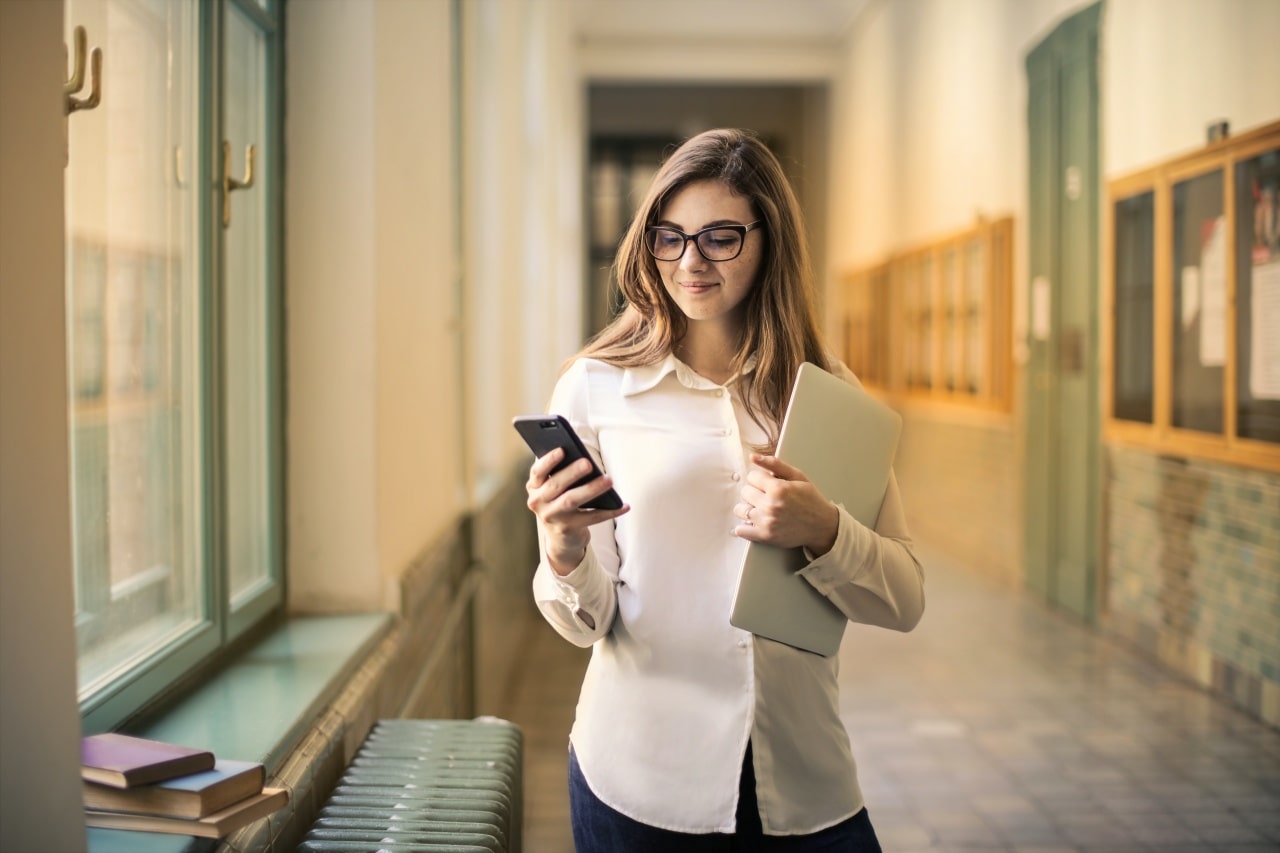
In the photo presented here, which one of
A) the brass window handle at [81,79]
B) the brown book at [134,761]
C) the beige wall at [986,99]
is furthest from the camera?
the beige wall at [986,99]

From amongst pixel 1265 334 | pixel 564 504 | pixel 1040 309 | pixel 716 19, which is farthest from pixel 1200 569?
pixel 716 19

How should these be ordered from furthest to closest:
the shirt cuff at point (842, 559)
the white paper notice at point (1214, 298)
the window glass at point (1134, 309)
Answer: the window glass at point (1134, 309) < the white paper notice at point (1214, 298) < the shirt cuff at point (842, 559)

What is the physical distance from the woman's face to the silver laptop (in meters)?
0.19

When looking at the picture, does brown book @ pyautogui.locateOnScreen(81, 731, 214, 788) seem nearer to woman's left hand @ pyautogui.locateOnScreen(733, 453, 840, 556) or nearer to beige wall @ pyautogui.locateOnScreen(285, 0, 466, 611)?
woman's left hand @ pyautogui.locateOnScreen(733, 453, 840, 556)

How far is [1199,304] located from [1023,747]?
231cm

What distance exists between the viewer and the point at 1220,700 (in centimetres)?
518

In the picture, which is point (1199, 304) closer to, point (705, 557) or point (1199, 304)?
point (1199, 304)

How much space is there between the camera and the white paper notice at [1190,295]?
5.40 meters

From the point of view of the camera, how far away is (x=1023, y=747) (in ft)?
15.1

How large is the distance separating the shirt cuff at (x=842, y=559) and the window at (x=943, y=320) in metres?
7.10

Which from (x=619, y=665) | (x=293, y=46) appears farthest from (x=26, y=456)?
(x=293, y=46)

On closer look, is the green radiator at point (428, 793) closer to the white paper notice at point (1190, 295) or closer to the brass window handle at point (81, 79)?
the brass window handle at point (81, 79)

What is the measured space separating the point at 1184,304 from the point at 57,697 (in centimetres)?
554

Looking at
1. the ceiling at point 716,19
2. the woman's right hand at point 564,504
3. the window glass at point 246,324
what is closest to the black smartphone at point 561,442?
the woman's right hand at point 564,504
